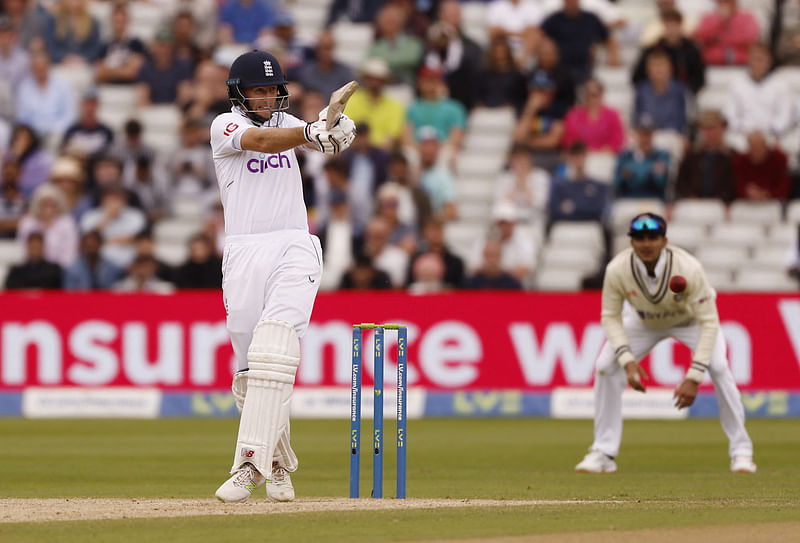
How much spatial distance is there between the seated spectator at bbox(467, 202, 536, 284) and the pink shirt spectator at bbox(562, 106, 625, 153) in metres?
1.59

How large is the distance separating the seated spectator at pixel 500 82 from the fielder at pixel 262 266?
10.3 metres

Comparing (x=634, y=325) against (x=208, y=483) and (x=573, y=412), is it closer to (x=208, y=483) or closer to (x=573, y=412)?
(x=208, y=483)

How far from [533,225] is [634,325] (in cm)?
626

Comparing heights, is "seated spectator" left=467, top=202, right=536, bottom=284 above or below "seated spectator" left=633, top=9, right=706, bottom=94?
below

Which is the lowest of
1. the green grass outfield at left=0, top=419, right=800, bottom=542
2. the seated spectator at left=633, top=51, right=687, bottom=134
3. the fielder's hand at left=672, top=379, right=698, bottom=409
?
the green grass outfield at left=0, top=419, right=800, bottom=542

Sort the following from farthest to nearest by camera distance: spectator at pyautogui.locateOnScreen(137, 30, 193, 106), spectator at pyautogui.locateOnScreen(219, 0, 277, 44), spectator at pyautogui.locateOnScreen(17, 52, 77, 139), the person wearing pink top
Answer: spectator at pyautogui.locateOnScreen(219, 0, 277, 44), spectator at pyautogui.locateOnScreen(137, 30, 193, 106), spectator at pyautogui.locateOnScreen(17, 52, 77, 139), the person wearing pink top

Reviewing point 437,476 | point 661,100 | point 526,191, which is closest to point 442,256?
point 526,191

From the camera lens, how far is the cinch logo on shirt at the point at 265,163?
7617 mm

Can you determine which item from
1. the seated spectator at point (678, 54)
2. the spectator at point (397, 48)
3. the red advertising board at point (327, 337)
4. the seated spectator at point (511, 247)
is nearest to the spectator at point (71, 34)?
the spectator at point (397, 48)

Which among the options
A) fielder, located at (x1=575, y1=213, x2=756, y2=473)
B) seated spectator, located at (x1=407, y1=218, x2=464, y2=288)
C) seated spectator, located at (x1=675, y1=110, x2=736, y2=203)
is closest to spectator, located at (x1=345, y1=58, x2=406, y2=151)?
seated spectator, located at (x1=407, y1=218, x2=464, y2=288)

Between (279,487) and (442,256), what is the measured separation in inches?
329

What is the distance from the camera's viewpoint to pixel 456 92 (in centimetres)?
1822

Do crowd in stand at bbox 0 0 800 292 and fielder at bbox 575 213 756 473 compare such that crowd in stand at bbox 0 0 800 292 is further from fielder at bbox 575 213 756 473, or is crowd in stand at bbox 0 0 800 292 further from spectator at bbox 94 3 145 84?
fielder at bbox 575 213 756 473

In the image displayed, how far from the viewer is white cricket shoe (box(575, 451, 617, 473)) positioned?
33.3 feet
